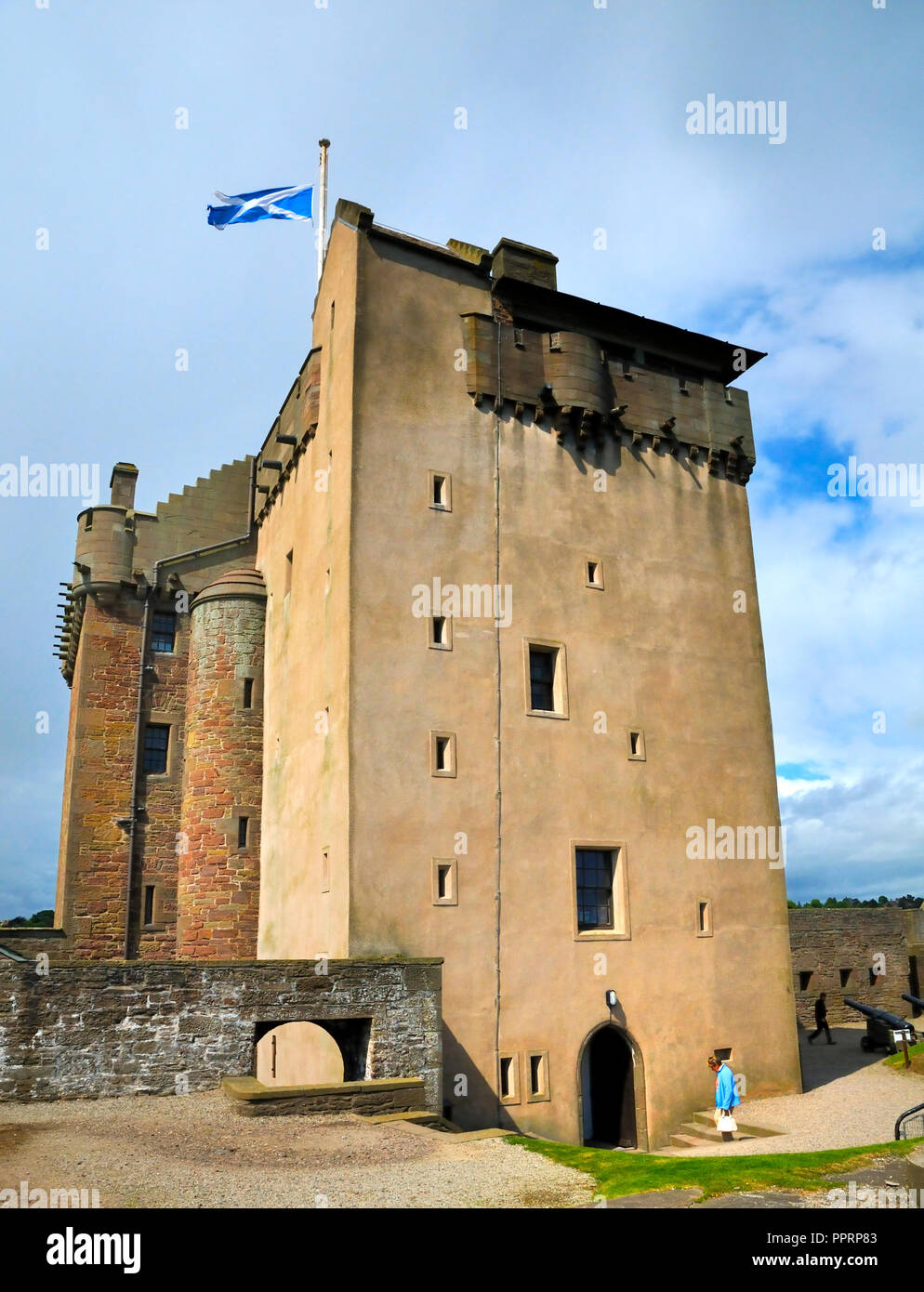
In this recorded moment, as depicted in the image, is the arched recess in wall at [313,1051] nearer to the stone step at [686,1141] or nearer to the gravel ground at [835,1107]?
the gravel ground at [835,1107]

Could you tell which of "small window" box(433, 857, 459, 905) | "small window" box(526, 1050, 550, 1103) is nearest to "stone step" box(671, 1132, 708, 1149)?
"small window" box(526, 1050, 550, 1103)

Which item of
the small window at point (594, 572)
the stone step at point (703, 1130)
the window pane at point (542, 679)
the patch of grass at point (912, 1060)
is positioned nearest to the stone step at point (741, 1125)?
the stone step at point (703, 1130)

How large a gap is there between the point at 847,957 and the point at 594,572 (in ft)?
66.1

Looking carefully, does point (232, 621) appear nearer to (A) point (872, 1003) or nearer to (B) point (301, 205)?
(B) point (301, 205)

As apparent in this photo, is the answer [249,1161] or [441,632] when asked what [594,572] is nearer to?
[441,632]

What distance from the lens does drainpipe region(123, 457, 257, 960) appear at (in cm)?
2702

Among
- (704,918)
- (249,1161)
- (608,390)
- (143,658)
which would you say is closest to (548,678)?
(704,918)

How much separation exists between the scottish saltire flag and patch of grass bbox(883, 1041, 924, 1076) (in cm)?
2642

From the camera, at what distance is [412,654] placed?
68.0 ft

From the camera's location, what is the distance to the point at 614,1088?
21906 millimetres

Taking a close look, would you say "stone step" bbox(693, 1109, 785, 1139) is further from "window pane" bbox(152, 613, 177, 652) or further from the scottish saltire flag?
the scottish saltire flag

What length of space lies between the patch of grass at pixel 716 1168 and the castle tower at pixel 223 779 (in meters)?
14.1

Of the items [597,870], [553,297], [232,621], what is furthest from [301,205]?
[597,870]
